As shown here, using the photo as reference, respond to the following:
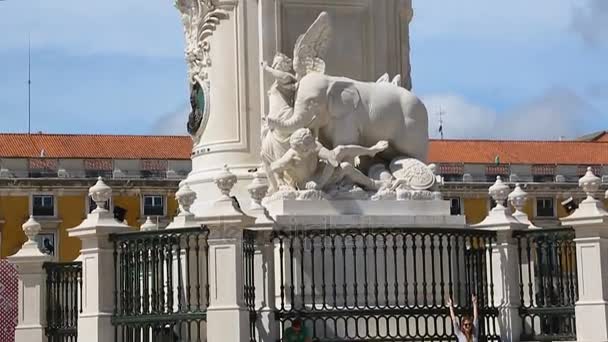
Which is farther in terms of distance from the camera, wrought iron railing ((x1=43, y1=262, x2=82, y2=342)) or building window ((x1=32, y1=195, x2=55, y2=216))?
building window ((x1=32, y1=195, x2=55, y2=216))

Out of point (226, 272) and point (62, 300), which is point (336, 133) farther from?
point (62, 300)

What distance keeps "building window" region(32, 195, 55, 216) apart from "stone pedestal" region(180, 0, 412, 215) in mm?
53417

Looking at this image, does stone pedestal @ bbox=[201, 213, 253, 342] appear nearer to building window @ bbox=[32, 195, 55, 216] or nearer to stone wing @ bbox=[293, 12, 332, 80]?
stone wing @ bbox=[293, 12, 332, 80]

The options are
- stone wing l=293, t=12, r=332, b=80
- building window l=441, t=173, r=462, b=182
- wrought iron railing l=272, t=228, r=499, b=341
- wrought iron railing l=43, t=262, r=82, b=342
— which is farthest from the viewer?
building window l=441, t=173, r=462, b=182

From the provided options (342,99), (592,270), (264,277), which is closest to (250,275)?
(264,277)

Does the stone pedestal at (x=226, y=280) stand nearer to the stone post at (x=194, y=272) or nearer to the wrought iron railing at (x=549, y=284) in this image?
the stone post at (x=194, y=272)

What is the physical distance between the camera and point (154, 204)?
251 feet

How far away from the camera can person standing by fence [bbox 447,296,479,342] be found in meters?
21.1

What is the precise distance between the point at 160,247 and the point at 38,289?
3.18 m

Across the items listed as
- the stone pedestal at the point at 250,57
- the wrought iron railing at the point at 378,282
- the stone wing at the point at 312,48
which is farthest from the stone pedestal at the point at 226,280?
the stone wing at the point at 312,48

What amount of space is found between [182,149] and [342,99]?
191ft

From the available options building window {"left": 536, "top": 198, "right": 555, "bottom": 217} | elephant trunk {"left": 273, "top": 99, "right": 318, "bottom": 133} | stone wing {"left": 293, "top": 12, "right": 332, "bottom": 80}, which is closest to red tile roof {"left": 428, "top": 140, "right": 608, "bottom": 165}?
building window {"left": 536, "top": 198, "right": 555, "bottom": 217}

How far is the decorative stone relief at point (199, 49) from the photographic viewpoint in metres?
24.5

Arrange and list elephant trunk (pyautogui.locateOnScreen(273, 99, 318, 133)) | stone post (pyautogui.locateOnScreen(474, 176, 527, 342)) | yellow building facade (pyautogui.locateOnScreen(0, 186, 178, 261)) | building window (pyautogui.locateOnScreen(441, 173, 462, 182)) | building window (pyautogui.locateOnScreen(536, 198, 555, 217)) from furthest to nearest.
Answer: building window (pyautogui.locateOnScreen(441, 173, 462, 182))
building window (pyautogui.locateOnScreen(536, 198, 555, 217))
yellow building facade (pyautogui.locateOnScreen(0, 186, 178, 261))
elephant trunk (pyautogui.locateOnScreen(273, 99, 318, 133))
stone post (pyautogui.locateOnScreen(474, 176, 527, 342))
